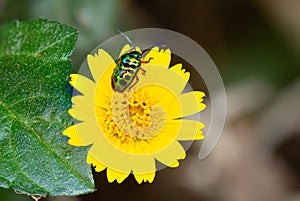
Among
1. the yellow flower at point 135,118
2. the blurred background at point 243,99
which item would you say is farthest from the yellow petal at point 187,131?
the blurred background at point 243,99

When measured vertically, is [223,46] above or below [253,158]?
above

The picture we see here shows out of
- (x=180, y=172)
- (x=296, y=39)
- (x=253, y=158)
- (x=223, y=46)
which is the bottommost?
(x=180, y=172)

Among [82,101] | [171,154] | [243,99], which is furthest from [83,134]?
[243,99]

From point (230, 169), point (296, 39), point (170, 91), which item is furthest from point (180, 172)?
point (170, 91)

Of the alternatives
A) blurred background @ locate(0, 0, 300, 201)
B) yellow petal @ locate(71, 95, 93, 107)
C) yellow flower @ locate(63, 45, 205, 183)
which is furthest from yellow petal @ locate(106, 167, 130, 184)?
blurred background @ locate(0, 0, 300, 201)

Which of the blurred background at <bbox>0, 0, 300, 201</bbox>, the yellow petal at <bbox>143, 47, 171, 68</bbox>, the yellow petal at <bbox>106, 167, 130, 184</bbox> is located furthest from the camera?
the blurred background at <bbox>0, 0, 300, 201</bbox>

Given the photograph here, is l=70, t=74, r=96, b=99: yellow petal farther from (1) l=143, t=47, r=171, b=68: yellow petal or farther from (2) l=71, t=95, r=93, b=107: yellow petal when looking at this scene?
(1) l=143, t=47, r=171, b=68: yellow petal

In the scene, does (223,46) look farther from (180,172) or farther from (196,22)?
(180,172)
